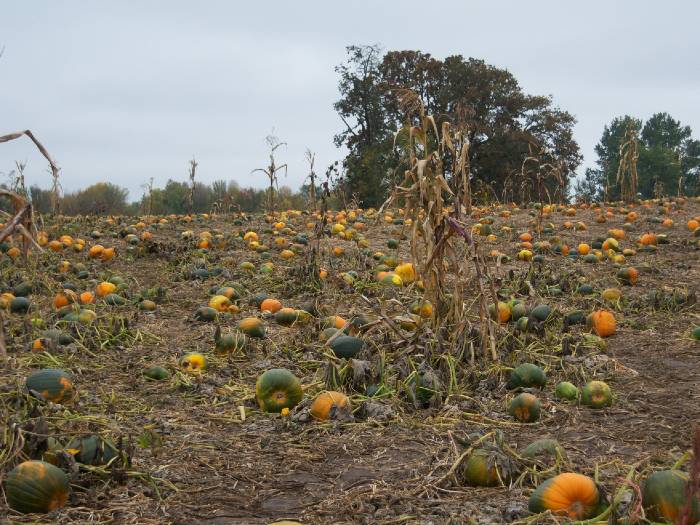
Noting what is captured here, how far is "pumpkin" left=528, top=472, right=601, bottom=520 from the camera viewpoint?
9.25 ft

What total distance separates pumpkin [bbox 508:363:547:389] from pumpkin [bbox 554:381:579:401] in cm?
15

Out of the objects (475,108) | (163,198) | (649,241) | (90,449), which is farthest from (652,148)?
(90,449)

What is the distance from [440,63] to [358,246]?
30868 millimetres

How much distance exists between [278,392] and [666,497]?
8.44ft

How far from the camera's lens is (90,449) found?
339 cm

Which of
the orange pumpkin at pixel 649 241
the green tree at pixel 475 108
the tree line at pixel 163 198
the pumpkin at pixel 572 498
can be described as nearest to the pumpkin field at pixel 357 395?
the pumpkin at pixel 572 498

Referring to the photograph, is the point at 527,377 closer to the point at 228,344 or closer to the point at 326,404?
the point at 326,404

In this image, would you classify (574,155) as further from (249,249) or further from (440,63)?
(249,249)

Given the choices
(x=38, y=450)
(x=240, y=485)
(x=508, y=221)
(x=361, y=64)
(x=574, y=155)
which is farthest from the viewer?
(x=361, y=64)

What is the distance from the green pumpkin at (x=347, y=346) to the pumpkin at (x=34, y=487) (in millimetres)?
2487

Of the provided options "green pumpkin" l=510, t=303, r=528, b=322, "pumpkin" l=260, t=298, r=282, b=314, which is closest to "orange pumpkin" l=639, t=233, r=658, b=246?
"green pumpkin" l=510, t=303, r=528, b=322

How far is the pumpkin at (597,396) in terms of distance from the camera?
4.49 meters

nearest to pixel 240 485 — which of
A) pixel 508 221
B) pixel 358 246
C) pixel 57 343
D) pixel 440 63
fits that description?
pixel 57 343

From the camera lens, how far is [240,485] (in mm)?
3586
